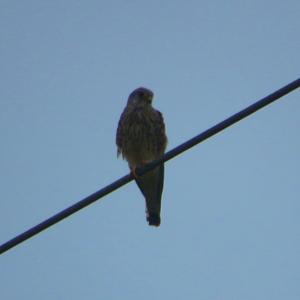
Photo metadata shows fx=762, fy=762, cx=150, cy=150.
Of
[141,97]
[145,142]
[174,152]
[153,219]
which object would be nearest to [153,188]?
[153,219]

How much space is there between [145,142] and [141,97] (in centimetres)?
68

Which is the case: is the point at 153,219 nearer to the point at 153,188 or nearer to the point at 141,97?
the point at 153,188

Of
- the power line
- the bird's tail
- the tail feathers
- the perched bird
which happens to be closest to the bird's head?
the perched bird

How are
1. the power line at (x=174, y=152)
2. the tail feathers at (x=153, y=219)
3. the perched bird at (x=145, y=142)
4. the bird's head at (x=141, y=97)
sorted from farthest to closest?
1. the bird's head at (x=141, y=97)
2. the tail feathers at (x=153, y=219)
3. the perched bird at (x=145, y=142)
4. the power line at (x=174, y=152)

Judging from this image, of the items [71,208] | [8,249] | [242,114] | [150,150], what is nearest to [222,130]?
[242,114]

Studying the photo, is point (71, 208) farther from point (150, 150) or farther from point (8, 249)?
point (150, 150)

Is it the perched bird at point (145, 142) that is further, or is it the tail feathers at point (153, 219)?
the tail feathers at point (153, 219)

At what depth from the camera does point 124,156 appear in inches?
316

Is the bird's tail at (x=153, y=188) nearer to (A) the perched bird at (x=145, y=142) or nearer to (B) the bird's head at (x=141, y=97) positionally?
(A) the perched bird at (x=145, y=142)

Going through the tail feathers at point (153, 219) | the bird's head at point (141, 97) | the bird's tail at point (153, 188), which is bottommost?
the tail feathers at point (153, 219)

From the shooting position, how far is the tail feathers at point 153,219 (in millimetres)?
8094

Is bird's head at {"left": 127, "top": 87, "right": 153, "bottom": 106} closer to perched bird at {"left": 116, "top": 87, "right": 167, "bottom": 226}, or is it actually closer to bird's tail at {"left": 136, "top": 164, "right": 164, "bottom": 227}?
perched bird at {"left": 116, "top": 87, "right": 167, "bottom": 226}

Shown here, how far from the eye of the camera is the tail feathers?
8094 mm

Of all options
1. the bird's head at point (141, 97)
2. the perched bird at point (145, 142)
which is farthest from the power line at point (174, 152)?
the bird's head at point (141, 97)
